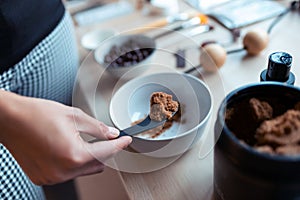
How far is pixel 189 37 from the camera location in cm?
67

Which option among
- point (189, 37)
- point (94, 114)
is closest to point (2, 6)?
point (94, 114)

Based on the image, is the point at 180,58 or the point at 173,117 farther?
the point at 180,58

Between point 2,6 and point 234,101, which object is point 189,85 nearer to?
point 234,101

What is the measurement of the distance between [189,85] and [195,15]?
0.31m

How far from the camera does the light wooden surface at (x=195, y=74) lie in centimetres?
39

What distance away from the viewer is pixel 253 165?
26cm

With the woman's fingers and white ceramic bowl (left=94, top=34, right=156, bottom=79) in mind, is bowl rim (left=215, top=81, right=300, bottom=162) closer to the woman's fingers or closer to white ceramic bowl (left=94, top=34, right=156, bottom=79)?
the woman's fingers

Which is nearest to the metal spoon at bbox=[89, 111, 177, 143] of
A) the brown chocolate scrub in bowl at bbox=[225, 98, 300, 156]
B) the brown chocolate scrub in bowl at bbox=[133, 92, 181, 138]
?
the brown chocolate scrub in bowl at bbox=[133, 92, 181, 138]

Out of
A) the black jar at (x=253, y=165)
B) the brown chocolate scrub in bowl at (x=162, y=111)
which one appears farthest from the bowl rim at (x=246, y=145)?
the brown chocolate scrub in bowl at (x=162, y=111)

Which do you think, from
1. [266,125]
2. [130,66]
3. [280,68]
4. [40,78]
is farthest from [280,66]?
[40,78]

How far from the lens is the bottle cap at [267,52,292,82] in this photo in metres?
0.38

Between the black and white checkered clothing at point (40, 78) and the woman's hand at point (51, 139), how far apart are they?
4.0 inches

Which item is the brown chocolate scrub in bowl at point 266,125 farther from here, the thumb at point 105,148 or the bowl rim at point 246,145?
the thumb at point 105,148

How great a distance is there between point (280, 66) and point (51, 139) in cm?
26
